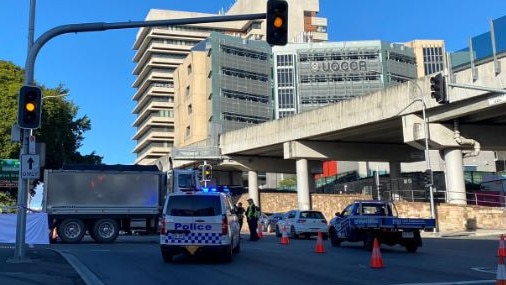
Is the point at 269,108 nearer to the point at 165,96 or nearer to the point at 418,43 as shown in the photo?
the point at 165,96

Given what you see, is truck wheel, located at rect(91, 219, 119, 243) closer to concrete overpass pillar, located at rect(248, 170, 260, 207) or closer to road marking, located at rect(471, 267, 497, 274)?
road marking, located at rect(471, 267, 497, 274)

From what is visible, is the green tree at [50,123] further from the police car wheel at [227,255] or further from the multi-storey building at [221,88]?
the multi-storey building at [221,88]

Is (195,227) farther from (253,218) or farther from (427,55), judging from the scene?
(427,55)

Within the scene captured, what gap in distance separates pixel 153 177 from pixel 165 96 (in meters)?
105

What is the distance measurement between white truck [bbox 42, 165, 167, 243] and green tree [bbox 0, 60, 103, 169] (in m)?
17.5

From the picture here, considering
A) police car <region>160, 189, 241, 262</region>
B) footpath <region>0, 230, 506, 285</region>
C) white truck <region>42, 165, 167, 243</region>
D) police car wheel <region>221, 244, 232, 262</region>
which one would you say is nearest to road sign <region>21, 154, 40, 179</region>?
footpath <region>0, 230, 506, 285</region>

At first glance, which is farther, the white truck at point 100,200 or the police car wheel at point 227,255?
the white truck at point 100,200

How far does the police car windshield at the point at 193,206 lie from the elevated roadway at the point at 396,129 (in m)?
14.0

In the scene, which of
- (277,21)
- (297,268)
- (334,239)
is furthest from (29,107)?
(334,239)

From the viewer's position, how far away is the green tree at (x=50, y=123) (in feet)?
134

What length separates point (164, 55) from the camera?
131875 millimetres

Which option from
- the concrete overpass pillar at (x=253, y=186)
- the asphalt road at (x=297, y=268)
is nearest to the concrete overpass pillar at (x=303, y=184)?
the concrete overpass pillar at (x=253, y=186)

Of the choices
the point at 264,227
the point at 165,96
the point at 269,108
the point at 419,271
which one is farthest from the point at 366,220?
the point at 165,96

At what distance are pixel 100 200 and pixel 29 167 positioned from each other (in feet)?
33.5
